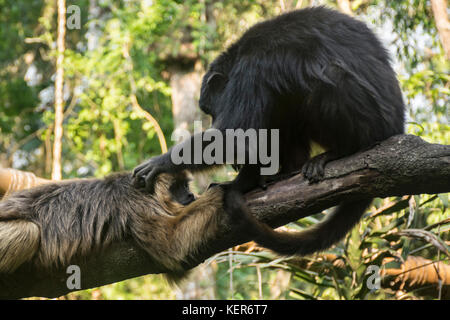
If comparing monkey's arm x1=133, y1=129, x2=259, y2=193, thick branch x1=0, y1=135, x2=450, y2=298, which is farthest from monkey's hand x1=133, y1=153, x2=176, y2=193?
thick branch x1=0, y1=135, x2=450, y2=298

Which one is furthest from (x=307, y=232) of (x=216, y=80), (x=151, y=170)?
(x=216, y=80)

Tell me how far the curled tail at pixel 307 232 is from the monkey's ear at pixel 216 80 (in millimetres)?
1148

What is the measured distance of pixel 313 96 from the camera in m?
3.09

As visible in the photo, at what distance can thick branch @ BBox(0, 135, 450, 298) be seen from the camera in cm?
256

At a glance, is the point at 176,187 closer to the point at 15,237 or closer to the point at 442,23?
the point at 15,237

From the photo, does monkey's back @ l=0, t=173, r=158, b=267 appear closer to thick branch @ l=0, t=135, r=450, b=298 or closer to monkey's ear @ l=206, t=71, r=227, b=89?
thick branch @ l=0, t=135, r=450, b=298

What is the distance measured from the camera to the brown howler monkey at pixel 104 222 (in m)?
3.05

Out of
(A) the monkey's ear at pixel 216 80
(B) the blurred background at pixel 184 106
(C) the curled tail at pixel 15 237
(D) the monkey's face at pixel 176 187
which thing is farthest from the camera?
(B) the blurred background at pixel 184 106

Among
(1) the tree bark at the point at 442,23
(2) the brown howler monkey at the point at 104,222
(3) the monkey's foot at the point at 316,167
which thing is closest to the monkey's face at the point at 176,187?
(2) the brown howler monkey at the point at 104,222

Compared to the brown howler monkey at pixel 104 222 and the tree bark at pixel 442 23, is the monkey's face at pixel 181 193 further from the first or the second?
the tree bark at pixel 442 23

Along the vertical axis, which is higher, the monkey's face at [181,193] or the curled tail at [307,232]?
the monkey's face at [181,193]

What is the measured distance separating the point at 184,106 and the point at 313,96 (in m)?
6.45
